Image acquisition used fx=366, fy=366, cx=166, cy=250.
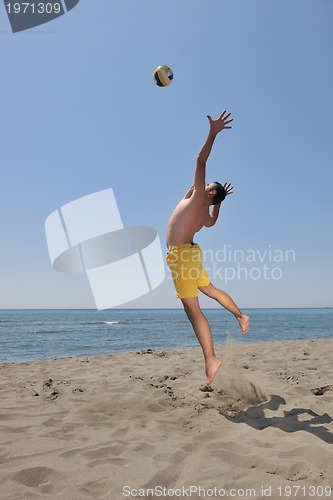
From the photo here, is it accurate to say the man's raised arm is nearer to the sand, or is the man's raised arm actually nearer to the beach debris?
the sand

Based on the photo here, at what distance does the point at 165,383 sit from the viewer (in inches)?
219

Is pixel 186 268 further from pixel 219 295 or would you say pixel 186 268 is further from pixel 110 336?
pixel 110 336

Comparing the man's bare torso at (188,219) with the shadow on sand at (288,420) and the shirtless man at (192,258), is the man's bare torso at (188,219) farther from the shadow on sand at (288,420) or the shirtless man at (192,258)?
the shadow on sand at (288,420)

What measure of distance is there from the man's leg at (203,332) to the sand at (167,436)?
50 centimetres

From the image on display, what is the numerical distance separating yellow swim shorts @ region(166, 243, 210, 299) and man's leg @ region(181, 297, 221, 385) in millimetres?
106

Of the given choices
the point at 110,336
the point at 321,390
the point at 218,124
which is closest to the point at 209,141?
the point at 218,124

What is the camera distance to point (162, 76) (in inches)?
232

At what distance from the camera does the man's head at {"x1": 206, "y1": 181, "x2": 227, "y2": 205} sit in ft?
15.0

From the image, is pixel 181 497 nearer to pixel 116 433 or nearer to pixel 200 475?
pixel 200 475

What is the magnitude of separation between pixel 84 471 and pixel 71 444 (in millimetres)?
574

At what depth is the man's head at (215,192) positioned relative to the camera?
456 centimetres

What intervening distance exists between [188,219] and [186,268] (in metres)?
0.58

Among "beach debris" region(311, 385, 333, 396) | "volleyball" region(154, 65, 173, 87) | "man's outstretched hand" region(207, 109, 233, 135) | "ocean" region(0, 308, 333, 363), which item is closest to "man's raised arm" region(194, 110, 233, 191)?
"man's outstretched hand" region(207, 109, 233, 135)

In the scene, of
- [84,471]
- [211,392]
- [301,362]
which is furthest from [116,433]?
[301,362]
